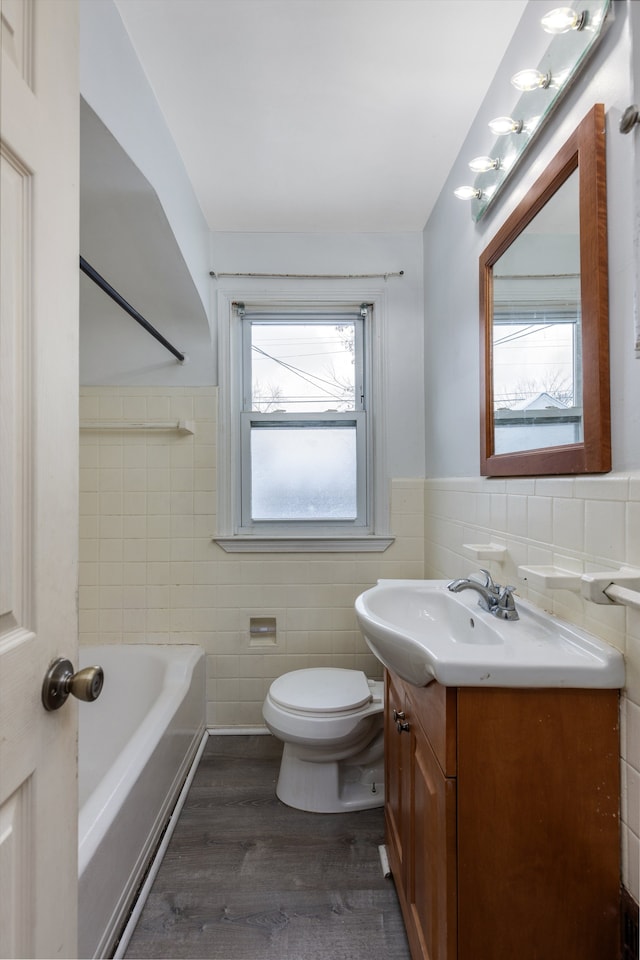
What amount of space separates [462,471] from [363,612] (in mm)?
795

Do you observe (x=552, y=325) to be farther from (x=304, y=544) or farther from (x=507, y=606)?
(x=304, y=544)

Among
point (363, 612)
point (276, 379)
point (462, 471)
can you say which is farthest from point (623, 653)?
point (276, 379)

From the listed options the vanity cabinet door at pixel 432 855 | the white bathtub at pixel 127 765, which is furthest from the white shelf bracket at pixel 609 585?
the white bathtub at pixel 127 765

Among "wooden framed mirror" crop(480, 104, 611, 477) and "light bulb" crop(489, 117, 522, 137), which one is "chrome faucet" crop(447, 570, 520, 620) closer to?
"wooden framed mirror" crop(480, 104, 611, 477)

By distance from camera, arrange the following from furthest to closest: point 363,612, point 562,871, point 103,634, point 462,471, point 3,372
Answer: point 103,634, point 462,471, point 363,612, point 562,871, point 3,372

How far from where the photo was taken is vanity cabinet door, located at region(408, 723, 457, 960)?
2.47 feet

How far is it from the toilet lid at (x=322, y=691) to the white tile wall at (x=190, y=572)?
305 mm

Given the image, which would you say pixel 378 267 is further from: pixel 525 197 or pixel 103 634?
pixel 103 634

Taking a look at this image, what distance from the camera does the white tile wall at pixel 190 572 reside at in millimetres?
2127

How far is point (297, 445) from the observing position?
7.37ft

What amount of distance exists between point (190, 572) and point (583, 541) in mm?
1746

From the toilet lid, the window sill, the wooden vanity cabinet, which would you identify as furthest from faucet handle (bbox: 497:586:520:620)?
the window sill

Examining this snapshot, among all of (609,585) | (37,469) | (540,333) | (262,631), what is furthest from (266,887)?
(540,333)

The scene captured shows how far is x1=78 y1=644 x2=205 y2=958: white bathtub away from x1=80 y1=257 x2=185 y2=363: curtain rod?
141 centimetres
